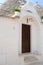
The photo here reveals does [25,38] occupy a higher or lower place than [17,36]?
lower

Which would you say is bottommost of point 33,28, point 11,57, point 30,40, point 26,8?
point 11,57

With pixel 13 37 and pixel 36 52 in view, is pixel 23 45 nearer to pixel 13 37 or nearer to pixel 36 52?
pixel 36 52

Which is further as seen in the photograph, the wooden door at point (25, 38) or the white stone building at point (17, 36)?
the wooden door at point (25, 38)

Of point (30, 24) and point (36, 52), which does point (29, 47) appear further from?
point (30, 24)

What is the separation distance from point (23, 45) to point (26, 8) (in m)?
2.93

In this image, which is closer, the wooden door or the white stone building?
the white stone building

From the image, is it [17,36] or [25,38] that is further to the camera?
[25,38]

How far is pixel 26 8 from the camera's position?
38.6ft

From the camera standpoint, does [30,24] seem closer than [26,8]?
No

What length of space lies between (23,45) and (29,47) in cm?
72

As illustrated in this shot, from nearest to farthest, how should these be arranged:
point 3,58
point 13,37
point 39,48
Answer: point 3,58, point 13,37, point 39,48

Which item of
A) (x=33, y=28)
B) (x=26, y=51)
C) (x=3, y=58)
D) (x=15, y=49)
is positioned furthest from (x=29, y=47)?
(x=3, y=58)

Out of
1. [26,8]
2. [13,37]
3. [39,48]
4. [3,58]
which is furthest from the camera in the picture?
[39,48]

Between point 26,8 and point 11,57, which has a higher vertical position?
point 26,8
